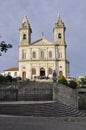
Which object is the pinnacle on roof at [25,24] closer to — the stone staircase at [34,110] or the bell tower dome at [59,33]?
the bell tower dome at [59,33]

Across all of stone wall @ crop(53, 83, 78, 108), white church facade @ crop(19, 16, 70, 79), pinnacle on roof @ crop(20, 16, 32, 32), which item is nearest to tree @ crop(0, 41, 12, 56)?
stone wall @ crop(53, 83, 78, 108)

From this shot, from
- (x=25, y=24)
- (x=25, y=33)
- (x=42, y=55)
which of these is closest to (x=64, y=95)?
(x=42, y=55)

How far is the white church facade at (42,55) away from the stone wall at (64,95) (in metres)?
42.0

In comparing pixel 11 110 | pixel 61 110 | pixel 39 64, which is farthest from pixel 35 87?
pixel 39 64

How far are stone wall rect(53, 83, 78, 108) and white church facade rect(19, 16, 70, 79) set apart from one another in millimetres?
42041

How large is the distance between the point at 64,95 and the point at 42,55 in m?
46.3

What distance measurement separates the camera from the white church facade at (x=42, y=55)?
73312mm

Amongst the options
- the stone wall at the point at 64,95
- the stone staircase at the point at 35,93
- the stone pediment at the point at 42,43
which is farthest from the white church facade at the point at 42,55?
the stone wall at the point at 64,95

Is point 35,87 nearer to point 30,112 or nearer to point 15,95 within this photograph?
point 15,95

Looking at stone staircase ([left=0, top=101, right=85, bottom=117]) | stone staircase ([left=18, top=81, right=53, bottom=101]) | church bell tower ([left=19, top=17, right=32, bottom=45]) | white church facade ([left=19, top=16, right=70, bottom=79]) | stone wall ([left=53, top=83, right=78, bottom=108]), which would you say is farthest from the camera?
church bell tower ([left=19, top=17, right=32, bottom=45])

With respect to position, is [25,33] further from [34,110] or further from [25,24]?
[34,110]

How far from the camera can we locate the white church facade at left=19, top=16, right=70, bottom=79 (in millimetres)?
73312

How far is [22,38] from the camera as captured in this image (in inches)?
3007

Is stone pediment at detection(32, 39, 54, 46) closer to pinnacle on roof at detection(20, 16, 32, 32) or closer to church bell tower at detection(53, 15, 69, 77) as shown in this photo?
church bell tower at detection(53, 15, 69, 77)
